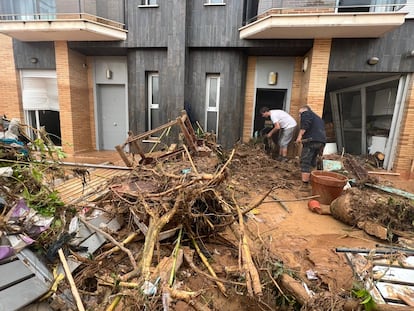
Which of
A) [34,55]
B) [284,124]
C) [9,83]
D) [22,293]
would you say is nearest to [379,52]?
[284,124]

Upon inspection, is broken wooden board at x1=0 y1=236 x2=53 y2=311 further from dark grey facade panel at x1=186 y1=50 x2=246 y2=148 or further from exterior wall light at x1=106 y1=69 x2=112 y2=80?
exterior wall light at x1=106 y1=69 x2=112 y2=80

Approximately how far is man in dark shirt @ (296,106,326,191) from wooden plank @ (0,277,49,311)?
192 inches

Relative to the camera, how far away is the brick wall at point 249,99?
25.6 ft

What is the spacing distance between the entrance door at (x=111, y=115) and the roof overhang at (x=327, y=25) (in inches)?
211

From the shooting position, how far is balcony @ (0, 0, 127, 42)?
6.66 metres

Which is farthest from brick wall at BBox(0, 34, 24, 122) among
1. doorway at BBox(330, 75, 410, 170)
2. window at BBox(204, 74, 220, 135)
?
doorway at BBox(330, 75, 410, 170)

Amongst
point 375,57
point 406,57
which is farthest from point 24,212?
point 406,57

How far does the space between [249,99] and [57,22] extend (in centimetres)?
625

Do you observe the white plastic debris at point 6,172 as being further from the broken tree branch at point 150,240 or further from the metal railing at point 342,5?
the metal railing at point 342,5

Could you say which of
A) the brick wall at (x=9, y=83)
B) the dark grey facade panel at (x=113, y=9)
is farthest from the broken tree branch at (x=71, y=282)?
the brick wall at (x=9, y=83)

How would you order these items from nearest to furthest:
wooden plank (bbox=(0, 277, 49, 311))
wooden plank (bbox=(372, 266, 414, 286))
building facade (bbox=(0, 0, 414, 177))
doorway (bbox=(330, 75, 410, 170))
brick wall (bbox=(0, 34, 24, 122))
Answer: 1. wooden plank (bbox=(0, 277, 49, 311))
2. wooden plank (bbox=(372, 266, 414, 286))
3. building facade (bbox=(0, 0, 414, 177))
4. doorway (bbox=(330, 75, 410, 170))
5. brick wall (bbox=(0, 34, 24, 122))

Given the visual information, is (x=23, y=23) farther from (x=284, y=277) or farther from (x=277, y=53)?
(x=284, y=277)

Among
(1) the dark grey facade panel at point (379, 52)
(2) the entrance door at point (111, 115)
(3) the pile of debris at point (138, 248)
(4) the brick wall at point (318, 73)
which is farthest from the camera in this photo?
(2) the entrance door at point (111, 115)

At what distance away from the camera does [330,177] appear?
4613 millimetres
